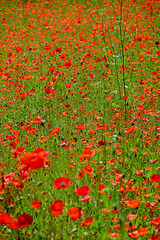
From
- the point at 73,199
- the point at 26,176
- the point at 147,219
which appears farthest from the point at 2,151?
the point at 147,219

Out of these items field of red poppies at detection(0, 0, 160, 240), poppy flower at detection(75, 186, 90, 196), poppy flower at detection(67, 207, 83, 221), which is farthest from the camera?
field of red poppies at detection(0, 0, 160, 240)

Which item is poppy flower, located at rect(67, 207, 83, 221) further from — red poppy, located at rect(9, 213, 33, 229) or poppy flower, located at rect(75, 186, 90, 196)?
red poppy, located at rect(9, 213, 33, 229)

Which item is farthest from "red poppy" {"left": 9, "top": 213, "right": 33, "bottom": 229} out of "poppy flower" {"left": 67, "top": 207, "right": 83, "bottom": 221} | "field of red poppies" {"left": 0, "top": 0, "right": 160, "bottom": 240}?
"poppy flower" {"left": 67, "top": 207, "right": 83, "bottom": 221}

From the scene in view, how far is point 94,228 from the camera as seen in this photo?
1723 millimetres

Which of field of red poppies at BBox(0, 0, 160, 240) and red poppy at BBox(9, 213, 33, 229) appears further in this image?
field of red poppies at BBox(0, 0, 160, 240)

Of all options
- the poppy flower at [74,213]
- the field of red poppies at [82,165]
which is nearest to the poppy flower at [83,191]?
the field of red poppies at [82,165]

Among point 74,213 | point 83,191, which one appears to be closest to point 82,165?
point 83,191

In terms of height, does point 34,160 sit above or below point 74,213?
above

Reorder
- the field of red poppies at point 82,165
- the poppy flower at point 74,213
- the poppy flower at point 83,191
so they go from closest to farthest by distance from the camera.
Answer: the poppy flower at point 74,213 → the poppy flower at point 83,191 → the field of red poppies at point 82,165

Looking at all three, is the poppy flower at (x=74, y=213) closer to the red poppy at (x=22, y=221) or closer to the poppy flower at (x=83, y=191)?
the poppy flower at (x=83, y=191)

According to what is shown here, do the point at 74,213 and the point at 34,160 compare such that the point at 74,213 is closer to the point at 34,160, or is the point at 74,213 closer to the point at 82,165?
the point at 34,160

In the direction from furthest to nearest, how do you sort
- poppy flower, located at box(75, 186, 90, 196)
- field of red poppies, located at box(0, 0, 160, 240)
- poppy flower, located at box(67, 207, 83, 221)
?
field of red poppies, located at box(0, 0, 160, 240) → poppy flower, located at box(75, 186, 90, 196) → poppy flower, located at box(67, 207, 83, 221)

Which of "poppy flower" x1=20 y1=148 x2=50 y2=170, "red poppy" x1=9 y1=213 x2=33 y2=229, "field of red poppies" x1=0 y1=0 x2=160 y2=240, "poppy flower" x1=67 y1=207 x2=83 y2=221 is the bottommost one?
"field of red poppies" x1=0 y1=0 x2=160 y2=240

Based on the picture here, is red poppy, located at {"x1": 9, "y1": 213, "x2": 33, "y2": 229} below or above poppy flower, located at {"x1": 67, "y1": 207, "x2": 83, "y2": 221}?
below
